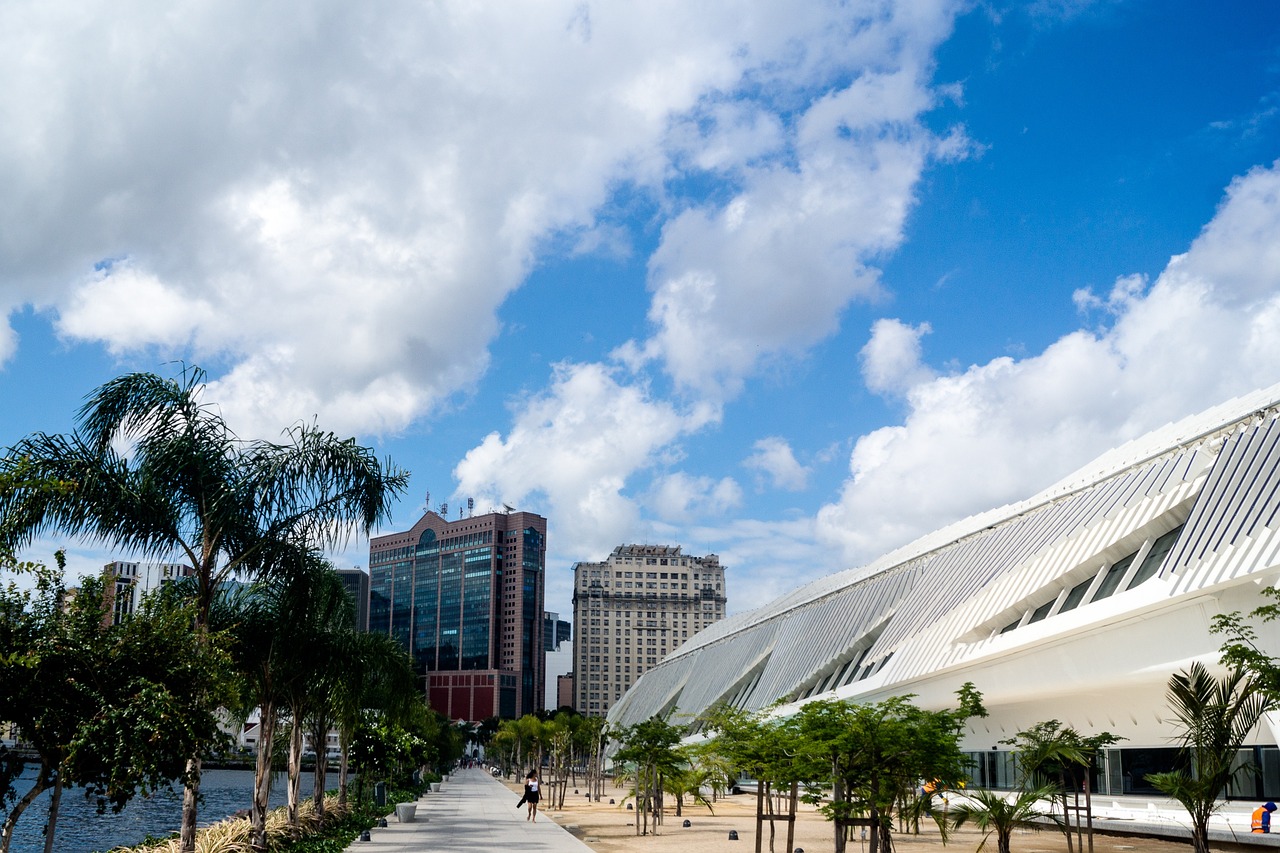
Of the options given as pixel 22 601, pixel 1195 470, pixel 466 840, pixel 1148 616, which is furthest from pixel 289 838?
pixel 1195 470

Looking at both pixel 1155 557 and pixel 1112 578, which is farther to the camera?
pixel 1112 578

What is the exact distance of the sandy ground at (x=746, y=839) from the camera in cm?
2509

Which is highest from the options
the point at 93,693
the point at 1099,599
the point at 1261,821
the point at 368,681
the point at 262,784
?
the point at 1099,599

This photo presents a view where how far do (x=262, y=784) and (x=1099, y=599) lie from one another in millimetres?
21400

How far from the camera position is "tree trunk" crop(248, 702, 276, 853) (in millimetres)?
19859

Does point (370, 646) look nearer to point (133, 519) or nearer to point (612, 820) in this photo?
point (133, 519)

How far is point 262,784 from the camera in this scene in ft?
69.7

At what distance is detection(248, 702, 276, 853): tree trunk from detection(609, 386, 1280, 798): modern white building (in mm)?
20104

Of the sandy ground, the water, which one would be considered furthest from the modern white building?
the water

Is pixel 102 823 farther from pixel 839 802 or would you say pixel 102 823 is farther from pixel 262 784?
pixel 839 802

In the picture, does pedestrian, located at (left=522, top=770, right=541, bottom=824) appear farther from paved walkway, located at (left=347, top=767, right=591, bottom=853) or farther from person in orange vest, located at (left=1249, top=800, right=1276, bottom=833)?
person in orange vest, located at (left=1249, top=800, right=1276, bottom=833)

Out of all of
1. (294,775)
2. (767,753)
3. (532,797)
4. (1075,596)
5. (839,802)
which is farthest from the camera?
(532,797)

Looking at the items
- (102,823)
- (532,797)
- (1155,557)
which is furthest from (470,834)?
(102,823)

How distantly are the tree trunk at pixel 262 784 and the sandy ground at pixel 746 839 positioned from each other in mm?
7973
